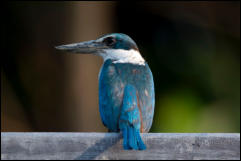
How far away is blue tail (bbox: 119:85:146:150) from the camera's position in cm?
219

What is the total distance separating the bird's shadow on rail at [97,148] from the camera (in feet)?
7.00

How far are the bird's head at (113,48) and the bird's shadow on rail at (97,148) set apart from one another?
4.02ft

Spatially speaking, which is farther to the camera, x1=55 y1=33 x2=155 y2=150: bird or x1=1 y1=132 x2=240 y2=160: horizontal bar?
x1=55 y1=33 x2=155 y2=150: bird

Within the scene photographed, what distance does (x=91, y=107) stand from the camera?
6000mm

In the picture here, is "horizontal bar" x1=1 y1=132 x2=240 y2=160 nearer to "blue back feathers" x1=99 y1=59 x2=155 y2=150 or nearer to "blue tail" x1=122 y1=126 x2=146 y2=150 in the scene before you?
"blue tail" x1=122 y1=126 x2=146 y2=150

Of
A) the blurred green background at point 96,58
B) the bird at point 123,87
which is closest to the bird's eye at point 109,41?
the bird at point 123,87

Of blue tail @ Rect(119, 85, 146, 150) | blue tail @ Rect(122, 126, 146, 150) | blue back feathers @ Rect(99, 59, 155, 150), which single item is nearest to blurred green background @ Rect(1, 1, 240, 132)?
blue back feathers @ Rect(99, 59, 155, 150)

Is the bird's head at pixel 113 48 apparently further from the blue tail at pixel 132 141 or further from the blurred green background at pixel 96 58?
the blurred green background at pixel 96 58

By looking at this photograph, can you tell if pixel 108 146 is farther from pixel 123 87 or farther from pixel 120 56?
pixel 120 56

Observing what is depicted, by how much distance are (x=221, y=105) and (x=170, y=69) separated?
0.81 metres

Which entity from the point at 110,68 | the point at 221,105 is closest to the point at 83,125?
the point at 221,105

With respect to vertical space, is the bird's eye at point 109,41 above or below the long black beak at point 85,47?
above

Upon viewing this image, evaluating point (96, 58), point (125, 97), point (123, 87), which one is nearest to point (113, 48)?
point (123, 87)

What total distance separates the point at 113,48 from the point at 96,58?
274 centimetres
